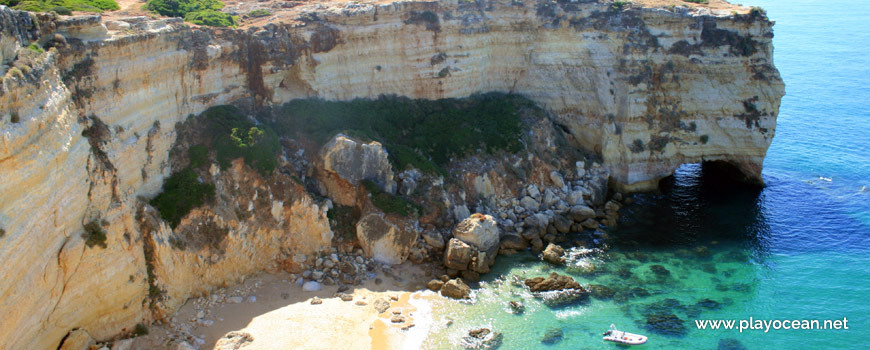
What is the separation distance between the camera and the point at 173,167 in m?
30.4

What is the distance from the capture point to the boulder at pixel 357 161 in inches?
1368

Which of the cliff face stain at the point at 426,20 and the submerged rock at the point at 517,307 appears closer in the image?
the submerged rock at the point at 517,307

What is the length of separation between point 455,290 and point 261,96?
16.4 metres

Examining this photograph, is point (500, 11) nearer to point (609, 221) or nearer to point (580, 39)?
point (580, 39)

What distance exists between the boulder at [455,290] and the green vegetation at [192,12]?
19.5 meters

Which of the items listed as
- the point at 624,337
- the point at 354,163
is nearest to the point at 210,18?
the point at 354,163

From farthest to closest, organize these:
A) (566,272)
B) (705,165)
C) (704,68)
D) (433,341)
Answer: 1. (705,165)
2. (704,68)
3. (566,272)
4. (433,341)

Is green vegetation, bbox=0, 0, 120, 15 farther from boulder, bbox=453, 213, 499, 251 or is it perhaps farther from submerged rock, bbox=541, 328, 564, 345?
submerged rock, bbox=541, 328, 564, 345

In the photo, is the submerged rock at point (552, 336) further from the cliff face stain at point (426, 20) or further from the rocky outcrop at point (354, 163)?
the cliff face stain at point (426, 20)

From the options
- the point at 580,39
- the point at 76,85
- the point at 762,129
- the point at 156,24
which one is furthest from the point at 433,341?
the point at 762,129

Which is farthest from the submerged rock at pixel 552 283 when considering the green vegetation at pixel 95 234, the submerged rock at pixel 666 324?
the green vegetation at pixel 95 234

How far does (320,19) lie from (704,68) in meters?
25.6

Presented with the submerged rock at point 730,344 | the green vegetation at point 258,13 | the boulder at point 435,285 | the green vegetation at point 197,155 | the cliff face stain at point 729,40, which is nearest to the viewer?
the submerged rock at point 730,344

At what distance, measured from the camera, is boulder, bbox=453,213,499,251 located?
3359cm
